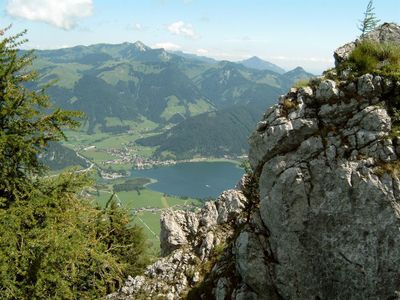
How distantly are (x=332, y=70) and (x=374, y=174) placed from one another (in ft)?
19.4

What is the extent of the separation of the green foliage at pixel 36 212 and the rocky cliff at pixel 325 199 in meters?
7.57

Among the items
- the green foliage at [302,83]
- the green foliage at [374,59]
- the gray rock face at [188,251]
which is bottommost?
the gray rock face at [188,251]

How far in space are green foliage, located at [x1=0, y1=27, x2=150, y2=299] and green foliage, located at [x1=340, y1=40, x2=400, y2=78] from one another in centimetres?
1580

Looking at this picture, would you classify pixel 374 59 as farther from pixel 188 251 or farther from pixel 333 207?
pixel 188 251

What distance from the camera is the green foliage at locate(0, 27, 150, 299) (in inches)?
776

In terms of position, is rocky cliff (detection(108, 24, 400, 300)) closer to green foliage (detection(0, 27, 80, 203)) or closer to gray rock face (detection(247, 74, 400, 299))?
gray rock face (detection(247, 74, 400, 299))

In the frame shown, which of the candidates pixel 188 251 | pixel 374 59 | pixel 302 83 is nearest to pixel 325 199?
pixel 302 83

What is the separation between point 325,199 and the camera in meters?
16.2

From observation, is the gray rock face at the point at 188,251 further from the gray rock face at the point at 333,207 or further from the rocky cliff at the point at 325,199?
the gray rock face at the point at 333,207

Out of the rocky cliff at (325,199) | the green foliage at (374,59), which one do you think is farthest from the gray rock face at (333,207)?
the green foliage at (374,59)

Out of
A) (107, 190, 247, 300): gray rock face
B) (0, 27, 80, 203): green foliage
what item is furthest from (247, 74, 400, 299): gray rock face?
(0, 27, 80, 203): green foliage

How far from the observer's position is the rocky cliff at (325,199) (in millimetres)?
14945

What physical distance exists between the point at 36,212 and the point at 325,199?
51.0 ft

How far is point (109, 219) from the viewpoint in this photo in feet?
96.2
